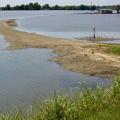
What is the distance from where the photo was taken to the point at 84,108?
1137 cm

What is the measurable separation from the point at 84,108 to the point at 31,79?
16436 mm

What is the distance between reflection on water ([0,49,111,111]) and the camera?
2156cm

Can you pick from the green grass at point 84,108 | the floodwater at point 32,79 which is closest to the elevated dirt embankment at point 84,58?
the floodwater at point 32,79

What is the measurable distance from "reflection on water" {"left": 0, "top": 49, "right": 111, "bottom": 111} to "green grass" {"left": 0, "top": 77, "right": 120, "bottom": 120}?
6.95 m

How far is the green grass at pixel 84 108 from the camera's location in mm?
10234

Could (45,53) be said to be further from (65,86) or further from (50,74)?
(65,86)

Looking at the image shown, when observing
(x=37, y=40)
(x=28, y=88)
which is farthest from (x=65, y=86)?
(x=37, y=40)

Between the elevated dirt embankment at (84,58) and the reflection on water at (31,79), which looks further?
the elevated dirt embankment at (84,58)

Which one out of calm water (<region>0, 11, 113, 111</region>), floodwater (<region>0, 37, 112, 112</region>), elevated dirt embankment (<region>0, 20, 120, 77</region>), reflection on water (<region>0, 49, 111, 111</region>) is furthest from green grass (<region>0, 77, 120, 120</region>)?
elevated dirt embankment (<region>0, 20, 120, 77</region>)

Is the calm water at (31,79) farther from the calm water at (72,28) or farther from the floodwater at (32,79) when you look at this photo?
the calm water at (72,28)

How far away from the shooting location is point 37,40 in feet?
176

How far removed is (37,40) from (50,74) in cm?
2419

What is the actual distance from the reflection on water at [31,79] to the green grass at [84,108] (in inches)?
274

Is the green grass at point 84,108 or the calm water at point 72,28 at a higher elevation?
the green grass at point 84,108
